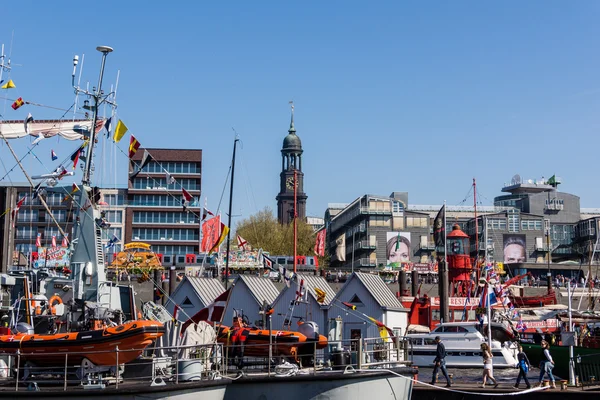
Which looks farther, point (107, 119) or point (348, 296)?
point (348, 296)

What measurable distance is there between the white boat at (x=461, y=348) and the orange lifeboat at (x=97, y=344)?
66.1 ft

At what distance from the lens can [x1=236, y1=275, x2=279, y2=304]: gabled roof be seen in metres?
47.8

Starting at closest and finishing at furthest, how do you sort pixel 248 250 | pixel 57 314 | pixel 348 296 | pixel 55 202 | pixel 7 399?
pixel 7 399 → pixel 57 314 → pixel 348 296 → pixel 248 250 → pixel 55 202

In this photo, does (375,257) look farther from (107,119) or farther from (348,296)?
(107,119)

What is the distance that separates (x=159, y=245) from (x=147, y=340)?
83.3 metres

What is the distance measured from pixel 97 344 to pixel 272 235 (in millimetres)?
87023

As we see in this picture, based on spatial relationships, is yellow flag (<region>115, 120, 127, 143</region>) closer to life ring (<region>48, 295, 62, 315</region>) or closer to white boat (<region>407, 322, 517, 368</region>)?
life ring (<region>48, 295, 62, 315</region>)

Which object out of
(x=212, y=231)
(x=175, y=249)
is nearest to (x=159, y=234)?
(x=175, y=249)

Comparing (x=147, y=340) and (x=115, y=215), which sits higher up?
(x=115, y=215)

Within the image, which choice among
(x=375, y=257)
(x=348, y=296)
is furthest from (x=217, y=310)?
(x=375, y=257)

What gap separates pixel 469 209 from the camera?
456ft

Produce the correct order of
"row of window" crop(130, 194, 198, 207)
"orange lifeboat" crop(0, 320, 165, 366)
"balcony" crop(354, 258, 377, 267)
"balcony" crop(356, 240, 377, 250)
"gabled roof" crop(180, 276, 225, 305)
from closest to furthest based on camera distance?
"orange lifeboat" crop(0, 320, 165, 366)
"gabled roof" crop(180, 276, 225, 305)
"row of window" crop(130, 194, 198, 207)
"balcony" crop(354, 258, 377, 267)
"balcony" crop(356, 240, 377, 250)

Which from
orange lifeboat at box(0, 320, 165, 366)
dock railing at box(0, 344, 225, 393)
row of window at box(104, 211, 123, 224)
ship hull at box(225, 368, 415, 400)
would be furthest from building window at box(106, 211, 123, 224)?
ship hull at box(225, 368, 415, 400)

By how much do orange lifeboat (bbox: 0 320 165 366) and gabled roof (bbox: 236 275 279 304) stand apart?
81.6 ft
